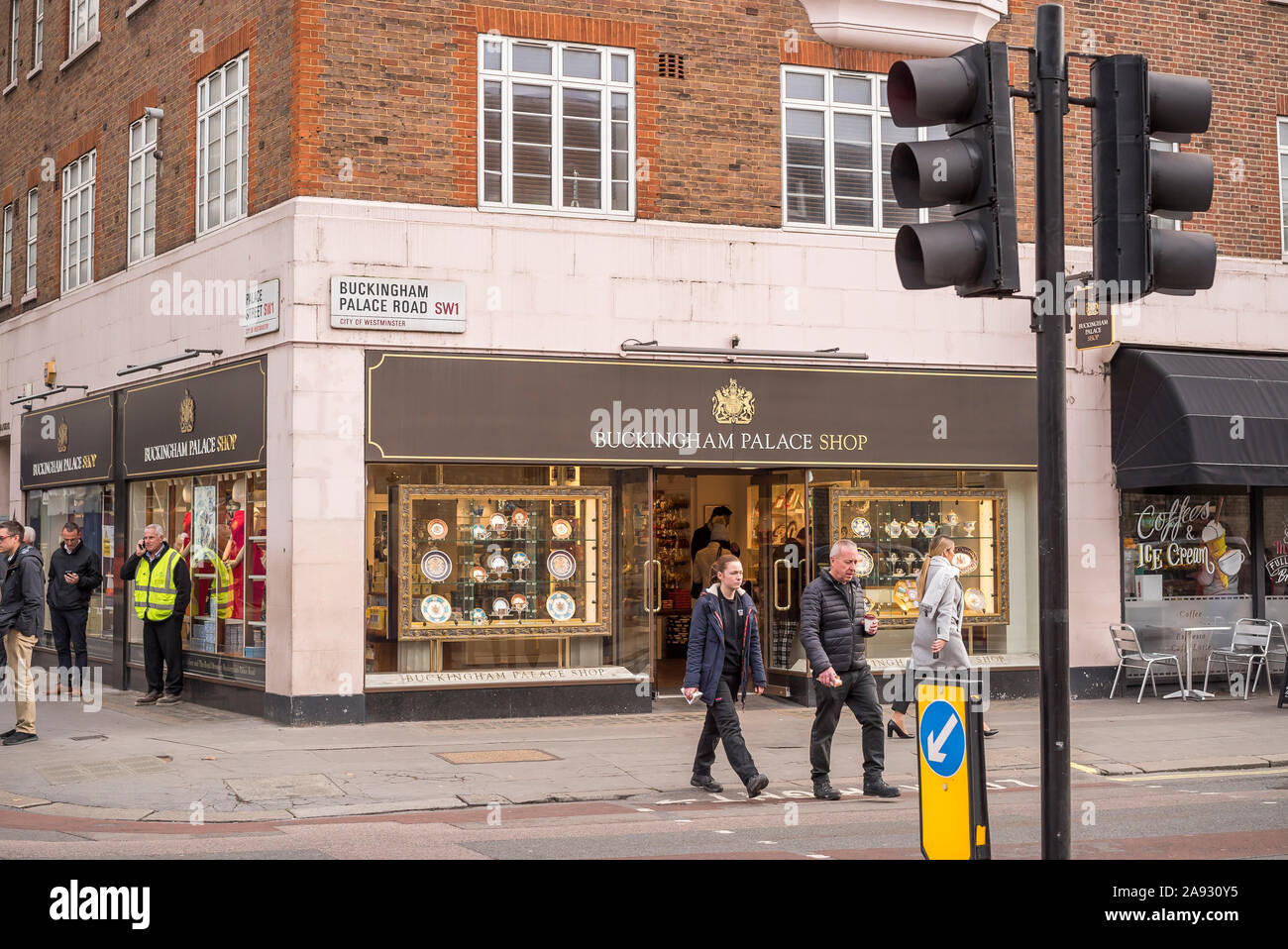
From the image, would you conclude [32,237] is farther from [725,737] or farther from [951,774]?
[951,774]

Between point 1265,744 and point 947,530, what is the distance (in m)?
4.48

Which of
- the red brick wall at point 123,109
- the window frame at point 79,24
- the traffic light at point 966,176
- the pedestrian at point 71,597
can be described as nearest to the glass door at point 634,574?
the red brick wall at point 123,109

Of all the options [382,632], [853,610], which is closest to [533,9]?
[382,632]

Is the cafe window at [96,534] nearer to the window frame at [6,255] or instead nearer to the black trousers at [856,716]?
the window frame at [6,255]

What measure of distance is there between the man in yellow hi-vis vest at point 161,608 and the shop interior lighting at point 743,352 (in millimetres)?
5543

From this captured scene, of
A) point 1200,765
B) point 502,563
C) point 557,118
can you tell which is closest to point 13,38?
point 557,118

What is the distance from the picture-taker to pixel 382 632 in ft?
46.8

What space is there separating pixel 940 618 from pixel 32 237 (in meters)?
15.7

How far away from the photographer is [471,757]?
39.8 feet

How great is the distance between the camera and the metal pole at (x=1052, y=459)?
5.50 m

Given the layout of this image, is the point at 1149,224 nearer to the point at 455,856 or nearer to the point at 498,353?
the point at 455,856

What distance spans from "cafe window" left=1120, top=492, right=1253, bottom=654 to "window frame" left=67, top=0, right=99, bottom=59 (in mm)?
14796

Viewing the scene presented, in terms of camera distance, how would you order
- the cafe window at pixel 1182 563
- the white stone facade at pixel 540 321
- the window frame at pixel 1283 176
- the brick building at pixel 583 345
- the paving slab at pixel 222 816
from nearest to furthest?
1. the paving slab at pixel 222 816
2. the white stone facade at pixel 540 321
3. the brick building at pixel 583 345
4. the cafe window at pixel 1182 563
5. the window frame at pixel 1283 176

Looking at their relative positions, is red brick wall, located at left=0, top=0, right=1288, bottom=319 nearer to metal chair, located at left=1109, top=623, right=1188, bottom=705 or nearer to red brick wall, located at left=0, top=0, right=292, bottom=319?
red brick wall, located at left=0, top=0, right=292, bottom=319
